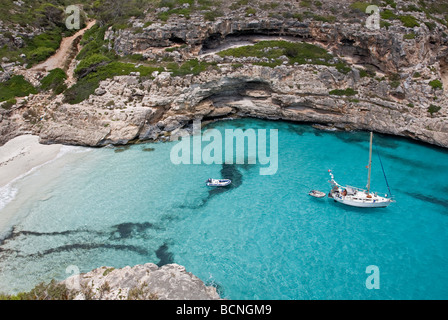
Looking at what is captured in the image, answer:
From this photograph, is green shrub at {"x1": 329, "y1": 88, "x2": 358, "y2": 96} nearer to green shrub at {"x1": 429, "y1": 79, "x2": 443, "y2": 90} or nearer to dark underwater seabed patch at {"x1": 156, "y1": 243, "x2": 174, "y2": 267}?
green shrub at {"x1": 429, "y1": 79, "x2": 443, "y2": 90}

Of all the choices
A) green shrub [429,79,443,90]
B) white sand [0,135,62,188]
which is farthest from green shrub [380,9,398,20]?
white sand [0,135,62,188]

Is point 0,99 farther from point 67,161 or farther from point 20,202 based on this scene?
point 20,202

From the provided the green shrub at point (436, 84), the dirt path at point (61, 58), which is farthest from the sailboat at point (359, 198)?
the dirt path at point (61, 58)

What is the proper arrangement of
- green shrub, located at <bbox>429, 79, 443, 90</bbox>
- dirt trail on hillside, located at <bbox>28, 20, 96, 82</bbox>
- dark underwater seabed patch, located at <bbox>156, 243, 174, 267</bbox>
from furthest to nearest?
dirt trail on hillside, located at <bbox>28, 20, 96, 82</bbox> → green shrub, located at <bbox>429, 79, 443, 90</bbox> → dark underwater seabed patch, located at <bbox>156, 243, 174, 267</bbox>

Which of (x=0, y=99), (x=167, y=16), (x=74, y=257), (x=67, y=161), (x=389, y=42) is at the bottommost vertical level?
(x=74, y=257)

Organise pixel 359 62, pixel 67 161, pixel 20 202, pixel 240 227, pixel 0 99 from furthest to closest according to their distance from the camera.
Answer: pixel 359 62
pixel 0 99
pixel 67 161
pixel 20 202
pixel 240 227

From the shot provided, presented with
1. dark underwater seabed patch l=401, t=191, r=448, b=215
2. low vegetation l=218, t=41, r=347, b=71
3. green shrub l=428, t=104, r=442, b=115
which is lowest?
dark underwater seabed patch l=401, t=191, r=448, b=215

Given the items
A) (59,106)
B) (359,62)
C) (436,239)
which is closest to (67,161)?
(59,106)
